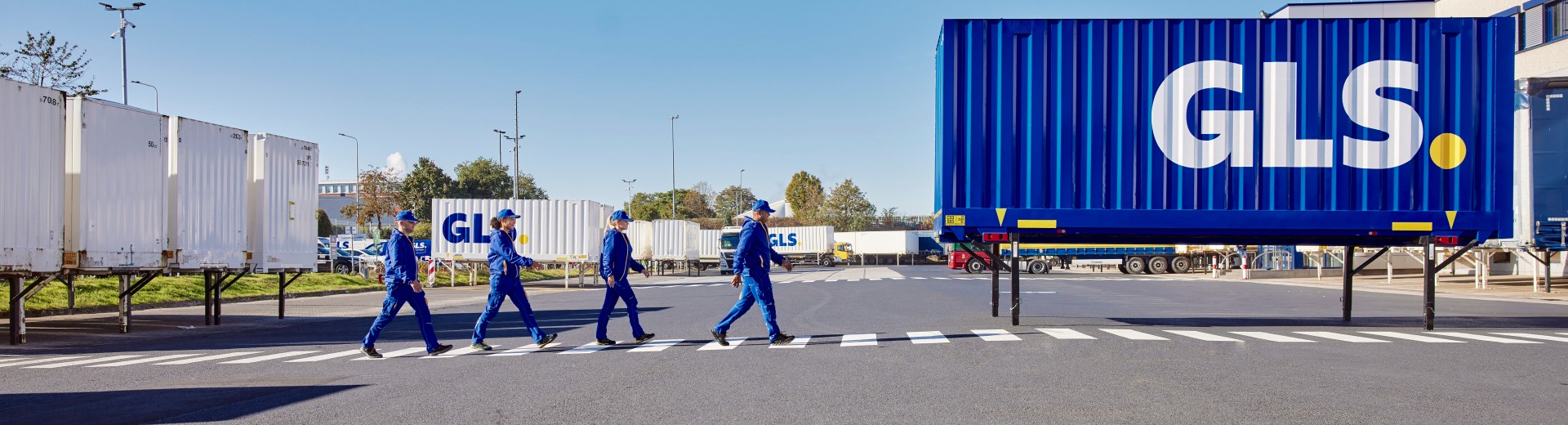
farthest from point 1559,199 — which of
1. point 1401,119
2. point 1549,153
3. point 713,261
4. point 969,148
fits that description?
point 713,261

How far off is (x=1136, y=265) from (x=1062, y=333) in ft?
121

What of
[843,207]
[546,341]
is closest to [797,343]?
[546,341]

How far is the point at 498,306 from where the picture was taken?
11062 millimetres

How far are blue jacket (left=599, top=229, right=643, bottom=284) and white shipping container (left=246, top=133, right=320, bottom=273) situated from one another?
26.3 feet

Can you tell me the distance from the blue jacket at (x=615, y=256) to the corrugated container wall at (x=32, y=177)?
6.59m

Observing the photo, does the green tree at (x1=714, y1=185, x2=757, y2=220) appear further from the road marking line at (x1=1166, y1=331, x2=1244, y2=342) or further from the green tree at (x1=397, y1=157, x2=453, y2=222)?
the road marking line at (x1=1166, y1=331, x2=1244, y2=342)

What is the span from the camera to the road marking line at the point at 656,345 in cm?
1100

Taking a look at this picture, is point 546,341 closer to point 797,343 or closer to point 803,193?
point 797,343

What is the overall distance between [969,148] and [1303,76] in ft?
12.9

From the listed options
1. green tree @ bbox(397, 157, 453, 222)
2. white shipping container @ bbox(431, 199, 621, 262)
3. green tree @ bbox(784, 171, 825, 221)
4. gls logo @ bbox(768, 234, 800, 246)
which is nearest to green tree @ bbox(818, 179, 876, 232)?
green tree @ bbox(784, 171, 825, 221)

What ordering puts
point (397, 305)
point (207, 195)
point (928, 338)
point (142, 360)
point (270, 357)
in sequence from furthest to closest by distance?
1. point (207, 195)
2. point (928, 338)
3. point (270, 357)
4. point (142, 360)
5. point (397, 305)

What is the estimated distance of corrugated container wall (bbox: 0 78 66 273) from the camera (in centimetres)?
1193

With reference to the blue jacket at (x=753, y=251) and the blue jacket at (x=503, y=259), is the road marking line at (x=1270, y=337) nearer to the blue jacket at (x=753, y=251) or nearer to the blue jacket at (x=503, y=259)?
the blue jacket at (x=753, y=251)

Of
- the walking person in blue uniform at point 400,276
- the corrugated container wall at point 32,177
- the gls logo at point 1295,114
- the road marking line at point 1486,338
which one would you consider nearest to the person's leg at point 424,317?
the walking person in blue uniform at point 400,276
